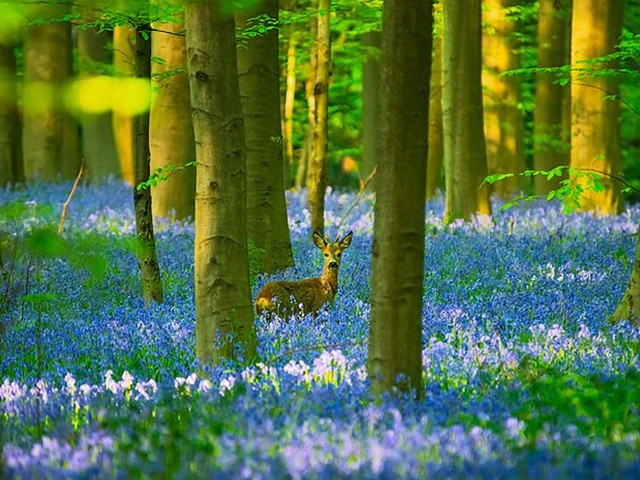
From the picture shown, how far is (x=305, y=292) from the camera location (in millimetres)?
9609

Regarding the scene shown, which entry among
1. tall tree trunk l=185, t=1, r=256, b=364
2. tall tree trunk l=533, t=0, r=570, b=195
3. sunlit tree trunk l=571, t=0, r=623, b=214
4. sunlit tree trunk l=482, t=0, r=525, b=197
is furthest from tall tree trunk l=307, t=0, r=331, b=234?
tall tree trunk l=533, t=0, r=570, b=195

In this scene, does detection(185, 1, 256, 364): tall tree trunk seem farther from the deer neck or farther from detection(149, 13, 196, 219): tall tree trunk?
detection(149, 13, 196, 219): tall tree trunk

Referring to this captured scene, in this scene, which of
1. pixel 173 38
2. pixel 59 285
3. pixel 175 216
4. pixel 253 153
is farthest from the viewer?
pixel 175 216

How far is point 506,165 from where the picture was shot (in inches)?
1005

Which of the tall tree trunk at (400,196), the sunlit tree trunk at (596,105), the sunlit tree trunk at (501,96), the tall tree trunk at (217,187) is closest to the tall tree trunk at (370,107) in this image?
the sunlit tree trunk at (501,96)

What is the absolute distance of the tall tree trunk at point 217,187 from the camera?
7.12m

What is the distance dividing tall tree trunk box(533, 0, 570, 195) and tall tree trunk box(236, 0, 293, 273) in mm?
13607

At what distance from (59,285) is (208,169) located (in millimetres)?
4833

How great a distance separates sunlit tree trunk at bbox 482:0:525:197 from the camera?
74.5ft

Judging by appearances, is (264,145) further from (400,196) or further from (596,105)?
(596,105)

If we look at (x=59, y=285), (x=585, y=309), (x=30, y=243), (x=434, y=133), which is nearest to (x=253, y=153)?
(x=59, y=285)

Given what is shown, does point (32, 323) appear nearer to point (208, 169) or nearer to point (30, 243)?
point (208, 169)

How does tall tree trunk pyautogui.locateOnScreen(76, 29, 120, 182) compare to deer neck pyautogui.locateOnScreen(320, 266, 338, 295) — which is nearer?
deer neck pyautogui.locateOnScreen(320, 266, 338, 295)

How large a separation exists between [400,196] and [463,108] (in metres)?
11.7
